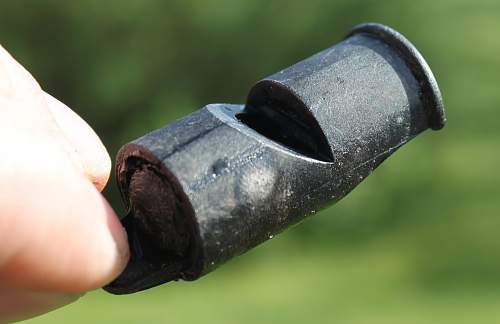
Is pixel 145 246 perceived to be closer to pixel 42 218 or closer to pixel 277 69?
pixel 42 218

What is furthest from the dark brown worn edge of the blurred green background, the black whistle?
the blurred green background

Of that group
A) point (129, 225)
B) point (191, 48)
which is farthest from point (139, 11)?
point (129, 225)

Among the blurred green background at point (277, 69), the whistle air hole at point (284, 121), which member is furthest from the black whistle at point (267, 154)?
the blurred green background at point (277, 69)

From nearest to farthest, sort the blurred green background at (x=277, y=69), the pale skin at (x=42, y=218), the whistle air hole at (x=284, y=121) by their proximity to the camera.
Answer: the pale skin at (x=42, y=218)
the whistle air hole at (x=284, y=121)
the blurred green background at (x=277, y=69)

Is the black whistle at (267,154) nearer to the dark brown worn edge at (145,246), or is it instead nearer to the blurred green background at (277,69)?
the dark brown worn edge at (145,246)

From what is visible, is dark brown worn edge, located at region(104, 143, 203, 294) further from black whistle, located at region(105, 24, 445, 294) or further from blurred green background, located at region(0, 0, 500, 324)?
blurred green background, located at region(0, 0, 500, 324)

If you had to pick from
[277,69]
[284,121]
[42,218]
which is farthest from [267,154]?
[277,69]
